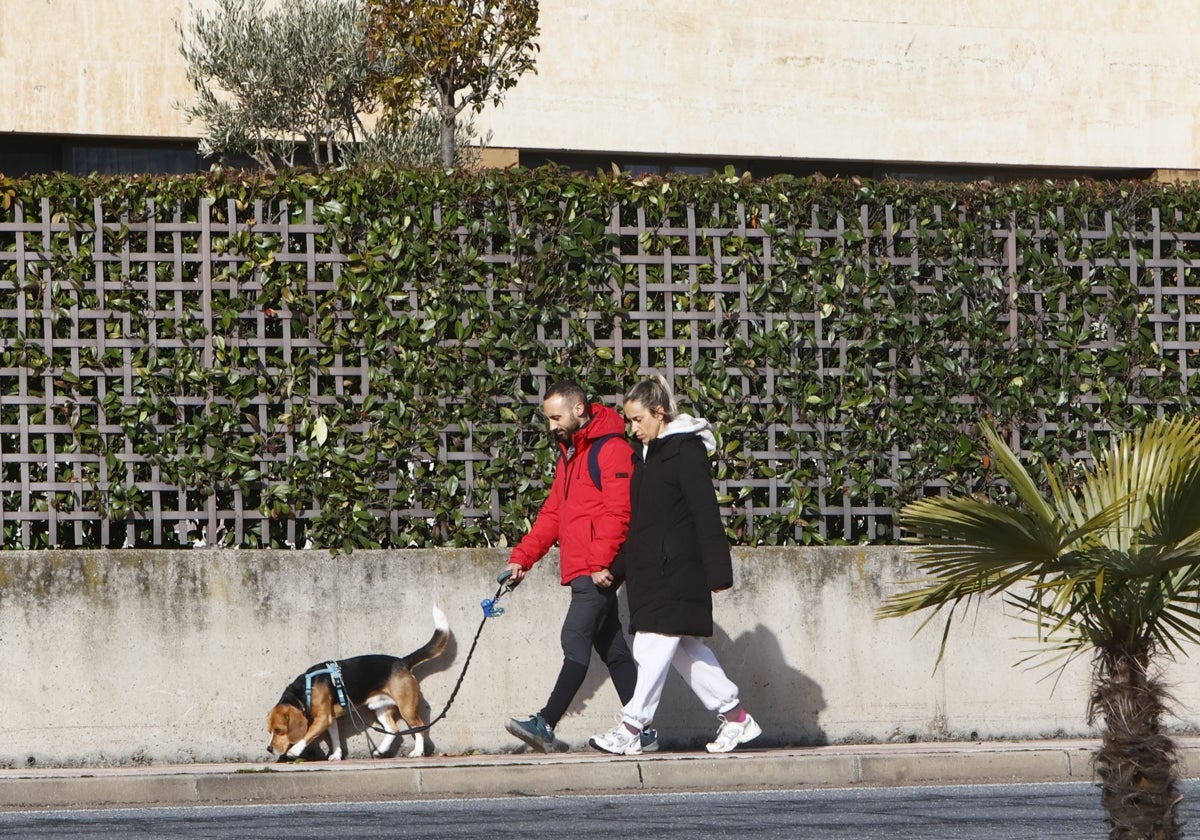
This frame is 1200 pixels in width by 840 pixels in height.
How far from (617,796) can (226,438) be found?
2774 millimetres

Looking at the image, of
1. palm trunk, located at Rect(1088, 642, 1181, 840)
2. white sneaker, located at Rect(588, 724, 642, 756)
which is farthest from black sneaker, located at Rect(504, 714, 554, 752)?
palm trunk, located at Rect(1088, 642, 1181, 840)

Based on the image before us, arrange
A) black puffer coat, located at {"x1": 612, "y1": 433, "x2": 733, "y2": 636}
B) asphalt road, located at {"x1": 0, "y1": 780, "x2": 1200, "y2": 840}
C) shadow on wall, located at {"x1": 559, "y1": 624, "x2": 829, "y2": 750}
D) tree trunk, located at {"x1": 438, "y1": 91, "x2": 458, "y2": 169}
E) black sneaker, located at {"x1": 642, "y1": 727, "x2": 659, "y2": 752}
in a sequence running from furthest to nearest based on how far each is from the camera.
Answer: tree trunk, located at {"x1": 438, "y1": 91, "x2": 458, "y2": 169}
shadow on wall, located at {"x1": 559, "y1": 624, "x2": 829, "y2": 750}
black sneaker, located at {"x1": 642, "y1": 727, "x2": 659, "y2": 752}
black puffer coat, located at {"x1": 612, "y1": 433, "x2": 733, "y2": 636}
asphalt road, located at {"x1": 0, "y1": 780, "x2": 1200, "y2": 840}

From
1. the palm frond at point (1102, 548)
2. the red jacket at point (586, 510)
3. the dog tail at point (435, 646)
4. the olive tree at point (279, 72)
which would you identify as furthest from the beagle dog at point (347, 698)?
the olive tree at point (279, 72)

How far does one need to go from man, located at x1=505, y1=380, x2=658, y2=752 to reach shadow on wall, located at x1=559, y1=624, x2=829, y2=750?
0.56m

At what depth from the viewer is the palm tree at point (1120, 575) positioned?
4.17 m

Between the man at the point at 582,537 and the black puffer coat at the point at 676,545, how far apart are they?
14cm

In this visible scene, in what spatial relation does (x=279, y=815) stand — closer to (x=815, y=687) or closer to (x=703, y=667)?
(x=703, y=667)

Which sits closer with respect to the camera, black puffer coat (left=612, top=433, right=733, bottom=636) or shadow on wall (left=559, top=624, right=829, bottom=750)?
black puffer coat (left=612, top=433, right=733, bottom=636)

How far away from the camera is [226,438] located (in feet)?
27.9

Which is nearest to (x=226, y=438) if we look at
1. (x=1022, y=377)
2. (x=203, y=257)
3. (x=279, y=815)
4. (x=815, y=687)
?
(x=203, y=257)

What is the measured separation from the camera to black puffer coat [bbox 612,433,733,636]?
25.8ft

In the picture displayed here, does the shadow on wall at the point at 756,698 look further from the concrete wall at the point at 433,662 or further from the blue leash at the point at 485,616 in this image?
the blue leash at the point at 485,616

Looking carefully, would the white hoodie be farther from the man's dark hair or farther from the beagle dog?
the beagle dog

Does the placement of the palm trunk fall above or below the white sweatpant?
above
